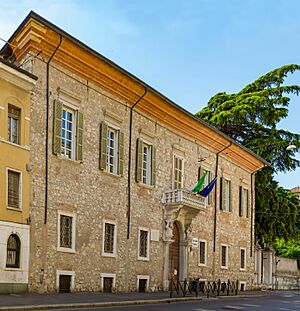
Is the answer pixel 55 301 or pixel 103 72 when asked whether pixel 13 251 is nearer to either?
pixel 55 301

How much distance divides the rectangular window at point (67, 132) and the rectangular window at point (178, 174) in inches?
342

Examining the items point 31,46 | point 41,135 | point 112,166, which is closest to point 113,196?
point 112,166

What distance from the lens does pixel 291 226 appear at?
45250 millimetres

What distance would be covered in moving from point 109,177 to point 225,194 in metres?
13.4

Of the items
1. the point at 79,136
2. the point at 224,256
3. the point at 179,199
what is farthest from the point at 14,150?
the point at 224,256

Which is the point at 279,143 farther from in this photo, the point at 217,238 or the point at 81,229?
the point at 81,229

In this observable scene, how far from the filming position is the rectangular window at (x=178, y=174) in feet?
102

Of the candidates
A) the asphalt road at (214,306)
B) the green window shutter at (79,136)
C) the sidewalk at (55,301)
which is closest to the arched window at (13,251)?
the sidewalk at (55,301)

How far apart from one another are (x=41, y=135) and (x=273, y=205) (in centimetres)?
2737

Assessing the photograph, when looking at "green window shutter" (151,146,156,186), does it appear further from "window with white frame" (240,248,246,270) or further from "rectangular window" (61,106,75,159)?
"window with white frame" (240,248,246,270)

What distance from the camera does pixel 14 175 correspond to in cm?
2056

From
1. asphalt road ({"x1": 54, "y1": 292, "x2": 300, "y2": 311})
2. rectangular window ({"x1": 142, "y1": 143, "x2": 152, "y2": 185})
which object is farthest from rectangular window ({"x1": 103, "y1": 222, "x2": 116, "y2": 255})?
asphalt road ({"x1": 54, "y1": 292, "x2": 300, "y2": 311})

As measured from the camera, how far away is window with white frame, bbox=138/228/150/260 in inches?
1077

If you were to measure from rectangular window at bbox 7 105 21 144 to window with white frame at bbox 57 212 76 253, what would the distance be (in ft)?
11.5
